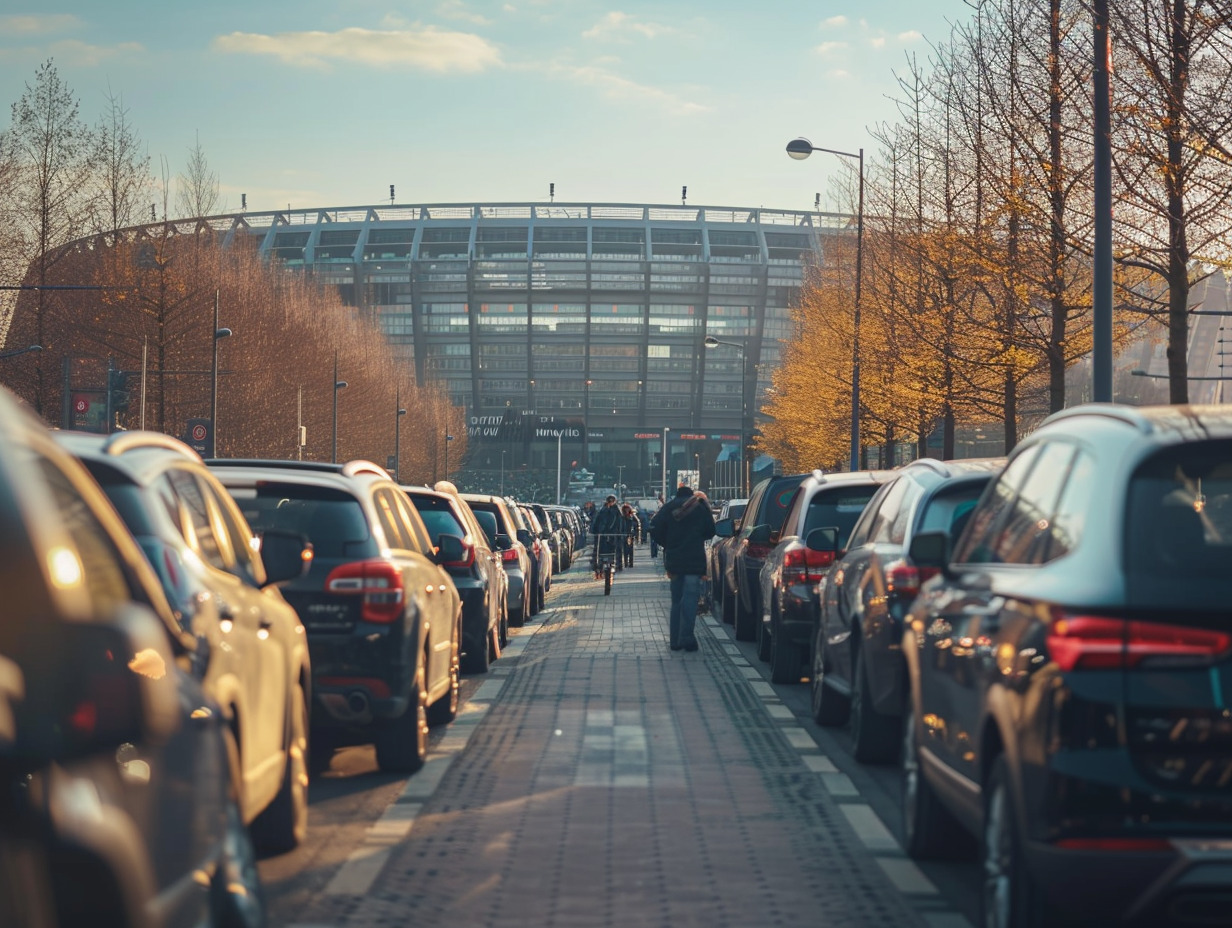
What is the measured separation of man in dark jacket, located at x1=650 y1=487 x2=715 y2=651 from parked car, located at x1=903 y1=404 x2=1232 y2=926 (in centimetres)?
1301

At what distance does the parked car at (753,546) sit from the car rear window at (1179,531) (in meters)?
13.6

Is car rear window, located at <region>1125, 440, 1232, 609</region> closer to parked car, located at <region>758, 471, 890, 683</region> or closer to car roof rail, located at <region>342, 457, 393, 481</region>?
car roof rail, located at <region>342, 457, 393, 481</region>

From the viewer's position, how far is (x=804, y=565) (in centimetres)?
1422

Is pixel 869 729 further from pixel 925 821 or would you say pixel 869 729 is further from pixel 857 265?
pixel 857 265

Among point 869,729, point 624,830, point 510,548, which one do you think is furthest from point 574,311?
point 624,830

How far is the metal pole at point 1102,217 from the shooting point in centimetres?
1503

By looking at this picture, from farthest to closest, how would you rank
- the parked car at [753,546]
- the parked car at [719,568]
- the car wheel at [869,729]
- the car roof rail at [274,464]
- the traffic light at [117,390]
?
1. the traffic light at [117,390]
2. the parked car at [719,568]
3. the parked car at [753,546]
4. the car roof rail at [274,464]
5. the car wheel at [869,729]

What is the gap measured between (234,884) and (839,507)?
37.5ft

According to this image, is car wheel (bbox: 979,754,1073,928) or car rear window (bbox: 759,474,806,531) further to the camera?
car rear window (bbox: 759,474,806,531)

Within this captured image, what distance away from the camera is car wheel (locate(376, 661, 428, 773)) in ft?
31.4

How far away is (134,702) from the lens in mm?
2852

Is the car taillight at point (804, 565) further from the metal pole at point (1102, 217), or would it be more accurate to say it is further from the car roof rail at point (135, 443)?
the car roof rail at point (135, 443)

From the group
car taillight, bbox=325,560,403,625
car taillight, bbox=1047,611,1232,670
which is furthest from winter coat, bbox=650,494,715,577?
car taillight, bbox=1047,611,1232,670

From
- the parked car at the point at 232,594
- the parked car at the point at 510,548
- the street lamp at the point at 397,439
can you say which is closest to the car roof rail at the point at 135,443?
the parked car at the point at 232,594
